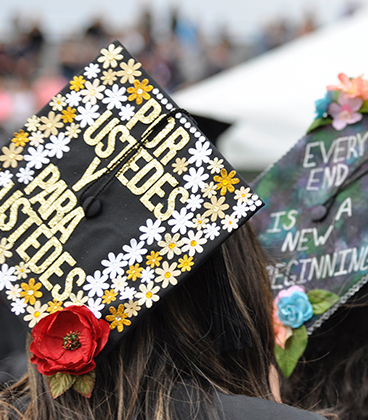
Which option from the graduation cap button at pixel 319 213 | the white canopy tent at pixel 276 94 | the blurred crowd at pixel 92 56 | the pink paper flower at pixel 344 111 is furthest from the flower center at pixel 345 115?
the blurred crowd at pixel 92 56

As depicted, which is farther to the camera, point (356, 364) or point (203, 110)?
point (203, 110)

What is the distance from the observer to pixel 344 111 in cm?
153

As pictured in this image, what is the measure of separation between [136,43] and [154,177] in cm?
803

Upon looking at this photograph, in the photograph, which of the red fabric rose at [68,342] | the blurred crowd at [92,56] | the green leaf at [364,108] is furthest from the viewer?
the blurred crowd at [92,56]

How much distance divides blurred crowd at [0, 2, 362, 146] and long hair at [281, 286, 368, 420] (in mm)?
5365

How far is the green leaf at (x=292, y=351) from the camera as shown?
4.68 ft

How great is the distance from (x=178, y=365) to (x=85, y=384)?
193 millimetres

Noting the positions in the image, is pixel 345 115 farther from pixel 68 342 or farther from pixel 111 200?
pixel 68 342

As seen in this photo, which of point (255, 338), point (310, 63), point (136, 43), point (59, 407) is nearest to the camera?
point (59, 407)

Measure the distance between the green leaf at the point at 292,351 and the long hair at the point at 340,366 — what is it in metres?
0.04

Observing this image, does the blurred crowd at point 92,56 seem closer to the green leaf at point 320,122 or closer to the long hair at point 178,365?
the green leaf at point 320,122

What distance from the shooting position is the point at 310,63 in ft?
10.2

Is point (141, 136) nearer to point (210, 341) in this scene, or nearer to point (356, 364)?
point (210, 341)

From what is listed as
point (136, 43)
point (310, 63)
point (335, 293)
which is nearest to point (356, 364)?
point (335, 293)
